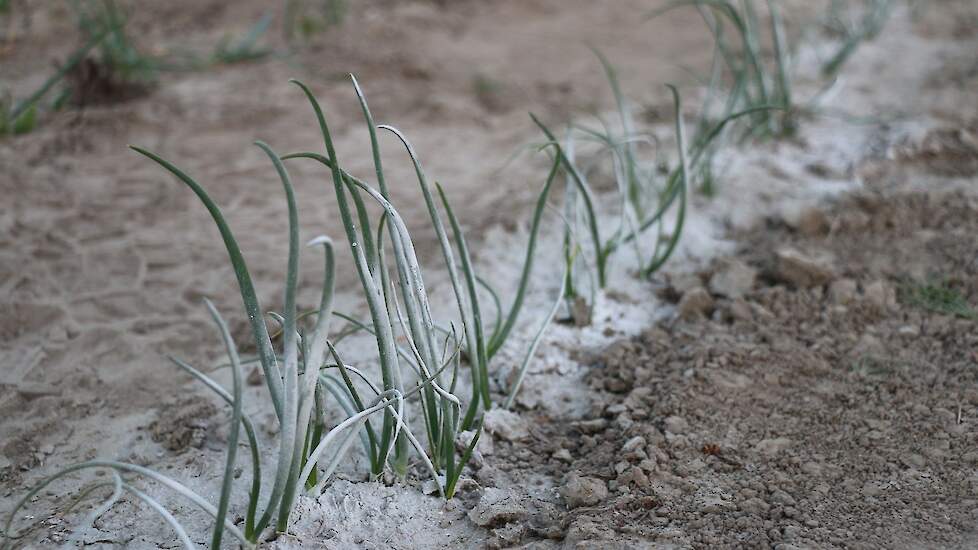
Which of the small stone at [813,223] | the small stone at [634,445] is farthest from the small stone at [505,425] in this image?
the small stone at [813,223]

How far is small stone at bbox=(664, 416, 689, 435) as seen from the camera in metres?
1.65

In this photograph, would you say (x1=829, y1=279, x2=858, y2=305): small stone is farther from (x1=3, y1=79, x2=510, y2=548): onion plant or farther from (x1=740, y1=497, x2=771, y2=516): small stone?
(x1=3, y1=79, x2=510, y2=548): onion plant

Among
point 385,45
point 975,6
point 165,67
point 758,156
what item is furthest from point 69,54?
point 975,6

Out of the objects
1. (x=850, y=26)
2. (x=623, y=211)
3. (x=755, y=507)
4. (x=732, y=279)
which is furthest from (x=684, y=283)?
(x=850, y=26)

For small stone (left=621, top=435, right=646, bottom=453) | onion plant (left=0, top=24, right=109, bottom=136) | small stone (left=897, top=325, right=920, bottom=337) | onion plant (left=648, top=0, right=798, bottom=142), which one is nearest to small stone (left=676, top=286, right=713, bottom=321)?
small stone (left=897, top=325, right=920, bottom=337)

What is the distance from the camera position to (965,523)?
138 centimetres

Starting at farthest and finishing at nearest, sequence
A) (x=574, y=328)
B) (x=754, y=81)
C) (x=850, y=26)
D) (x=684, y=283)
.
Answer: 1. (x=850, y=26)
2. (x=754, y=81)
3. (x=684, y=283)
4. (x=574, y=328)

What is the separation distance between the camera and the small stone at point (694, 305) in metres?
2.07

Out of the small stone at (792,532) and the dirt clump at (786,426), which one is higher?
the small stone at (792,532)

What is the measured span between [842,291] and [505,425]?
0.93 metres

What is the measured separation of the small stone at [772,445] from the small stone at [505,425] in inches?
17.3

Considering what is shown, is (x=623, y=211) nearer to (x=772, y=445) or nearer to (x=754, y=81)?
(x=772, y=445)

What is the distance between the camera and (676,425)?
5.43 ft

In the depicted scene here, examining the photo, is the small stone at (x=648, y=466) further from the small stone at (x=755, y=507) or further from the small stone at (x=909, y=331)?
the small stone at (x=909, y=331)
